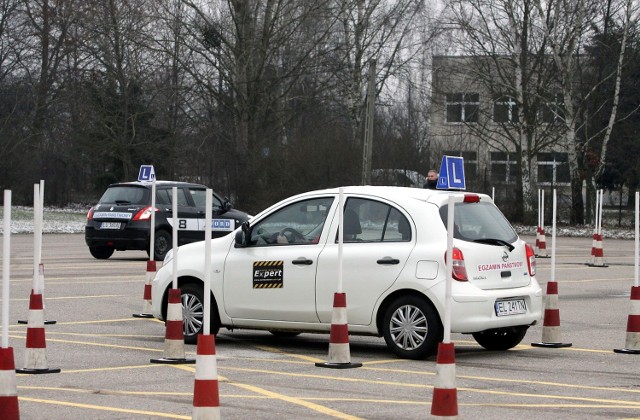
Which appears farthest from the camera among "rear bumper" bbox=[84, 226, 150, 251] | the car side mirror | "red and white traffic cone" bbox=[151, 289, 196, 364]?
"rear bumper" bbox=[84, 226, 150, 251]

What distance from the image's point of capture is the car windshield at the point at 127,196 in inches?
1070

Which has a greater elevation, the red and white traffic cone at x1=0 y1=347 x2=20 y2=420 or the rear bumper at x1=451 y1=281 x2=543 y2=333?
the rear bumper at x1=451 y1=281 x2=543 y2=333

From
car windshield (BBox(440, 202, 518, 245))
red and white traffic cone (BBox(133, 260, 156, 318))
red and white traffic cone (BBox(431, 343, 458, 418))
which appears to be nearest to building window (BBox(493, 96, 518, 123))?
red and white traffic cone (BBox(133, 260, 156, 318))

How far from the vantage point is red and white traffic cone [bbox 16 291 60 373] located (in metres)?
10.8

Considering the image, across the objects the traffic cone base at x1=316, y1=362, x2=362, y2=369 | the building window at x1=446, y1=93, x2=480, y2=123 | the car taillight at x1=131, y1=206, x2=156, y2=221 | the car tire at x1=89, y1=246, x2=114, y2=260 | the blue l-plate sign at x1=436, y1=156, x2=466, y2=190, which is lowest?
the traffic cone base at x1=316, y1=362, x2=362, y2=369

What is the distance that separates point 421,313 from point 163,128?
161 ft

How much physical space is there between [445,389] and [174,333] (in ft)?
13.6

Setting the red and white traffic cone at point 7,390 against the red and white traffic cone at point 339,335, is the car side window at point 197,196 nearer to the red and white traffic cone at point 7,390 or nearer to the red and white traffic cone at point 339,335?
the red and white traffic cone at point 339,335

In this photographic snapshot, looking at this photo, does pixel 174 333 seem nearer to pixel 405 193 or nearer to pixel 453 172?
pixel 405 193

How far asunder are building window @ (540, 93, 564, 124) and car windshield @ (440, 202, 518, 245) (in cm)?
3498

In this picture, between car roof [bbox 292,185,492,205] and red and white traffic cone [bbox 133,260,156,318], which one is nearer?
car roof [bbox 292,185,492,205]

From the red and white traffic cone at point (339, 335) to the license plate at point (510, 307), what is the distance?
1572mm

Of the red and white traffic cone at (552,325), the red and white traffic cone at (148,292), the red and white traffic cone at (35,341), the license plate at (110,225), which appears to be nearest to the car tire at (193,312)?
the red and white traffic cone at (35,341)

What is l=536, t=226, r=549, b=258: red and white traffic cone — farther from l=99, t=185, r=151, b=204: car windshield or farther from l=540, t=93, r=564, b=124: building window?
l=540, t=93, r=564, b=124: building window
